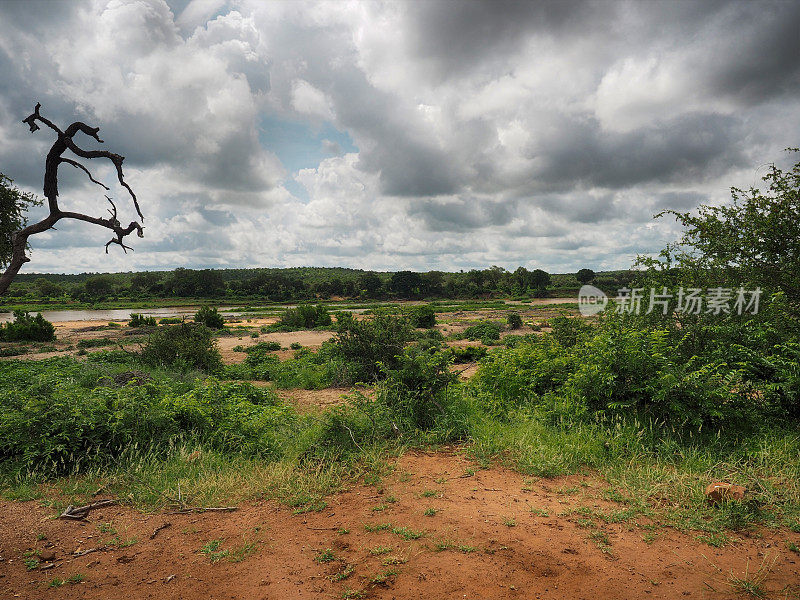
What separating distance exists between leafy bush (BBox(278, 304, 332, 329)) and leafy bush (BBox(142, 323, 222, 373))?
2102 centimetres

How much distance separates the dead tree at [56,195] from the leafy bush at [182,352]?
7.15m

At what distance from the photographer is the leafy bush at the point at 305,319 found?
3627 centimetres

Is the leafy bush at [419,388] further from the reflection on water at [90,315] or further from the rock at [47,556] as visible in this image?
the reflection on water at [90,315]

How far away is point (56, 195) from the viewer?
6.61m

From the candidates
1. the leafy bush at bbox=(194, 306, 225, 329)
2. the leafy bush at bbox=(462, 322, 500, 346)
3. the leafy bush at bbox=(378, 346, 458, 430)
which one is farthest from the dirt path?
the leafy bush at bbox=(194, 306, 225, 329)

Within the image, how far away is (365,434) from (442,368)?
2.11m

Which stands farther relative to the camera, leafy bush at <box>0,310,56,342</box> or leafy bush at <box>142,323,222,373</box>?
leafy bush at <box>0,310,56,342</box>

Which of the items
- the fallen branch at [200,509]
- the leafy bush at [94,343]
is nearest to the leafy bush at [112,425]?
the fallen branch at [200,509]

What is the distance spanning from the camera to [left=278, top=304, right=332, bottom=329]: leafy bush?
3627cm

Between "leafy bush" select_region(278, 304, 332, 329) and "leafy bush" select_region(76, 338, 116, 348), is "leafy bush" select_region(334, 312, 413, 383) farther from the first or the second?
"leafy bush" select_region(278, 304, 332, 329)

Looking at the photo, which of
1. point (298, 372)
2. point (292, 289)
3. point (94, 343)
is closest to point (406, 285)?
point (292, 289)

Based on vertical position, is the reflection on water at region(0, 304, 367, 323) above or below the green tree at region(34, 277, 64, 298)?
below

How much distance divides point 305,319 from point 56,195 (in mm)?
30323

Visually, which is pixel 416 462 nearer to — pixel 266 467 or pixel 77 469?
pixel 266 467
